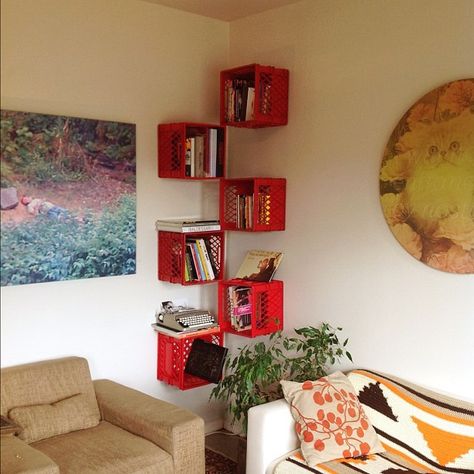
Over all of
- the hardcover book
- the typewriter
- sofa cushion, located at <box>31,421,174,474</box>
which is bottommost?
sofa cushion, located at <box>31,421,174,474</box>

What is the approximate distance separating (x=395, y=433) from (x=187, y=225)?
141 cm

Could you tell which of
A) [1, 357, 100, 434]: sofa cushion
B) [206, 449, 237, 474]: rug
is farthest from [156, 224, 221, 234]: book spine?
[206, 449, 237, 474]: rug

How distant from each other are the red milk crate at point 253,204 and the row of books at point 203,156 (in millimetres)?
126

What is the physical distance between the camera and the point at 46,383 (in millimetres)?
2721

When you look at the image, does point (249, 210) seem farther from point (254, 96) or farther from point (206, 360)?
point (206, 360)

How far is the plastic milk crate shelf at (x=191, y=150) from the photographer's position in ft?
10.4

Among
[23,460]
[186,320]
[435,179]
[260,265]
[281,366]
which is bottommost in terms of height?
[23,460]

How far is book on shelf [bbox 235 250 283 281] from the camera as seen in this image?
10.8 ft

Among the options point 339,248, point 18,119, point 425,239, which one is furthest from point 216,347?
point 18,119

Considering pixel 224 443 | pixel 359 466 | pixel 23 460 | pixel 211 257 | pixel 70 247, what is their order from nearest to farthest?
pixel 23 460 < pixel 359 466 < pixel 70 247 < pixel 211 257 < pixel 224 443

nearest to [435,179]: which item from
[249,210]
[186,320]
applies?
[249,210]

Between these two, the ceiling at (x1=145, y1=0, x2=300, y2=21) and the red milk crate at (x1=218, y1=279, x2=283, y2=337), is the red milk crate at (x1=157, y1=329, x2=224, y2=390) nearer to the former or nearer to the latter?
the red milk crate at (x1=218, y1=279, x2=283, y2=337)

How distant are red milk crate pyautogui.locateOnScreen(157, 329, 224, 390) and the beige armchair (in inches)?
17.0

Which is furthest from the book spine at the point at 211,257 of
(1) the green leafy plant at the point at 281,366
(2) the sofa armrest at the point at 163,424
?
(2) the sofa armrest at the point at 163,424
